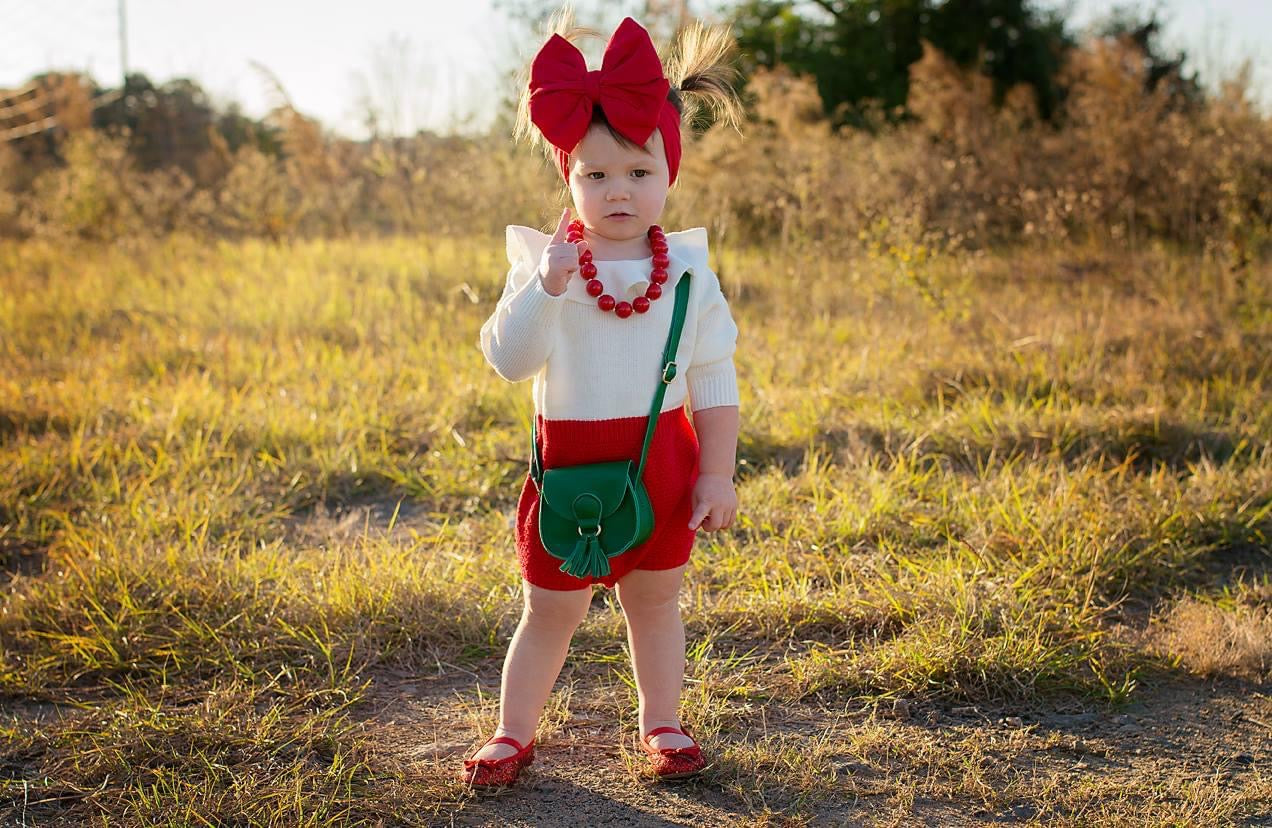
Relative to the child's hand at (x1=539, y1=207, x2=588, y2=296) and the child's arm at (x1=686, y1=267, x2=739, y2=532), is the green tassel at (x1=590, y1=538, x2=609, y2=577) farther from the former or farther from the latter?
the child's hand at (x1=539, y1=207, x2=588, y2=296)

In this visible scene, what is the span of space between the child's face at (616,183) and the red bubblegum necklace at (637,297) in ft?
0.11

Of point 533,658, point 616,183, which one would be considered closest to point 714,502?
point 533,658

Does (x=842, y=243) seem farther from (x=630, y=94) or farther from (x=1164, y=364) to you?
(x=630, y=94)

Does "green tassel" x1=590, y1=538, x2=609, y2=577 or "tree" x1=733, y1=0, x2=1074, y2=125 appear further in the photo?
"tree" x1=733, y1=0, x2=1074, y2=125

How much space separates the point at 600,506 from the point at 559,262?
1.48 ft

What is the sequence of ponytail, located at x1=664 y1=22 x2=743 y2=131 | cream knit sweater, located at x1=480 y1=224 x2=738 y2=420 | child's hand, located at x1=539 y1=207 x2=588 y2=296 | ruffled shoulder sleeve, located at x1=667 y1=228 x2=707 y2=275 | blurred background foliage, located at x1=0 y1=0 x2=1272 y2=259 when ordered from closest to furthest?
child's hand, located at x1=539 y1=207 x2=588 y2=296 → cream knit sweater, located at x1=480 y1=224 x2=738 y2=420 → ruffled shoulder sleeve, located at x1=667 y1=228 x2=707 y2=275 → ponytail, located at x1=664 y1=22 x2=743 y2=131 → blurred background foliage, located at x1=0 y1=0 x2=1272 y2=259

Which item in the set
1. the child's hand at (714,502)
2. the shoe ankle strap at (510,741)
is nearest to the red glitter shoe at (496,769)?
the shoe ankle strap at (510,741)

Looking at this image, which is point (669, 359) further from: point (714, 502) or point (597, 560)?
point (597, 560)

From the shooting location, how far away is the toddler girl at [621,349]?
2035 mm

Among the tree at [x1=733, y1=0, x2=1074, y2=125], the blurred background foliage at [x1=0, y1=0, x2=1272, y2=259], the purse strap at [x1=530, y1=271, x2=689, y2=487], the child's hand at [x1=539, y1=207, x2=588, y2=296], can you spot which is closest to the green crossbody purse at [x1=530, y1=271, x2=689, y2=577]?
the purse strap at [x1=530, y1=271, x2=689, y2=487]

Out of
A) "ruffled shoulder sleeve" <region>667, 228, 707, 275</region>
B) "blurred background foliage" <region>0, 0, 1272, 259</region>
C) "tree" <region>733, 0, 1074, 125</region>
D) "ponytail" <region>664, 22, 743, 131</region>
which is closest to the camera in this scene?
"ruffled shoulder sleeve" <region>667, 228, 707, 275</region>

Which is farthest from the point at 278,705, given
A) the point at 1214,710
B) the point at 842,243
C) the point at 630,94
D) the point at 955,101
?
the point at 955,101

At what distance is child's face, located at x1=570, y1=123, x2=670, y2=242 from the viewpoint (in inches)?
81.4

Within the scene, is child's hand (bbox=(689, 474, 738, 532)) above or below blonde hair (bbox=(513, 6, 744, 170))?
below
